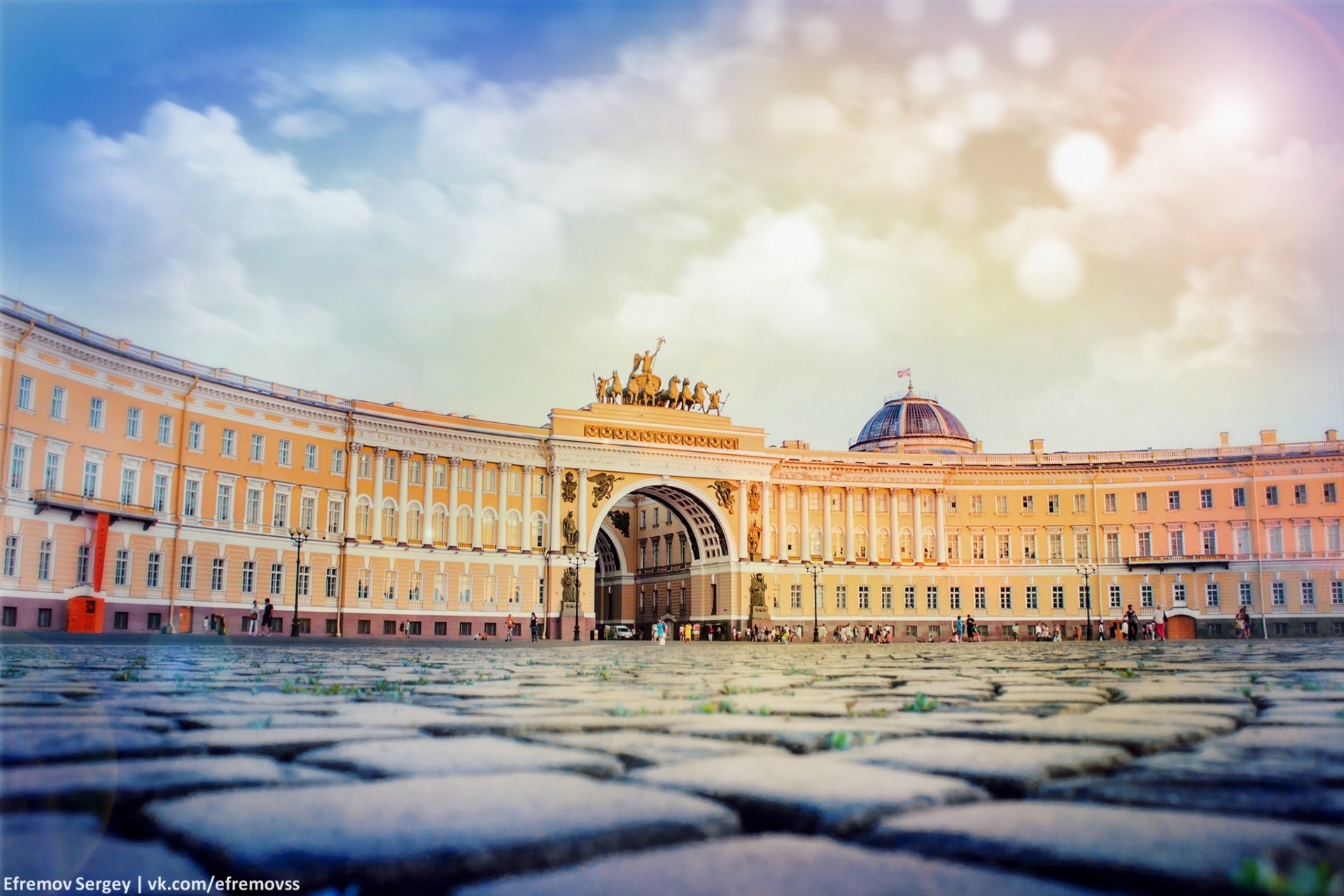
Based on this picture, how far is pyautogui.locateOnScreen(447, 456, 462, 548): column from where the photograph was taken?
5875 cm

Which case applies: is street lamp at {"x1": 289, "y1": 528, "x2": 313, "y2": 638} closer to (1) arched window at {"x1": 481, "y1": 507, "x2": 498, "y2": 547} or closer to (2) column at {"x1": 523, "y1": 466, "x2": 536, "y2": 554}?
(1) arched window at {"x1": 481, "y1": 507, "x2": 498, "y2": 547}

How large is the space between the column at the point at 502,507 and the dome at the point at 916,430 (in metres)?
35.3

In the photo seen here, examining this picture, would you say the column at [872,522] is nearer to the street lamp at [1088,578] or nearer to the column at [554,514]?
the street lamp at [1088,578]

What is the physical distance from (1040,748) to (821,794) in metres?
1.51

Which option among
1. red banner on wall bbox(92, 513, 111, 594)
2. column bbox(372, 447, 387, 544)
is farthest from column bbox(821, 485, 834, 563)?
red banner on wall bbox(92, 513, 111, 594)

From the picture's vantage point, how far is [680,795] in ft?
10.4

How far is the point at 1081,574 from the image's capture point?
71.0m

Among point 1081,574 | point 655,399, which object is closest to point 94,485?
point 655,399

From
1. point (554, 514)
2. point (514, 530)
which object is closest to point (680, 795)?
point (554, 514)

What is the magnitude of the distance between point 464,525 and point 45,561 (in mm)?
23242

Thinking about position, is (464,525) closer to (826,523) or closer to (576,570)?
(576,570)

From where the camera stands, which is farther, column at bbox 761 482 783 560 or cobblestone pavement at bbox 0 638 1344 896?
column at bbox 761 482 783 560

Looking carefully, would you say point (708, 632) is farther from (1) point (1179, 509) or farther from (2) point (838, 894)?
(2) point (838, 894)

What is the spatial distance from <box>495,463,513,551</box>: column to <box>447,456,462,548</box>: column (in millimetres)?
2344
